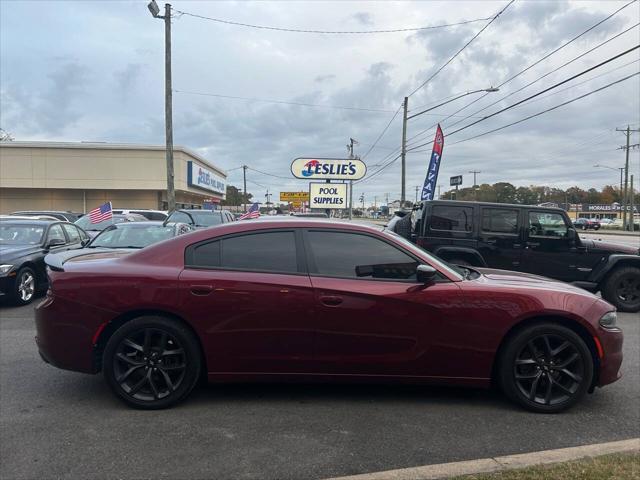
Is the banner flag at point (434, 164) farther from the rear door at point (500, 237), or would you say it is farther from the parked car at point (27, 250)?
the parked car at point (27, 250)

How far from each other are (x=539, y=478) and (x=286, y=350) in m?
1.95

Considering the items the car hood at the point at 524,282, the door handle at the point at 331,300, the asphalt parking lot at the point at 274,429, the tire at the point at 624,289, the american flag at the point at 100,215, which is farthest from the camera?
the american flag at the point at 100,215

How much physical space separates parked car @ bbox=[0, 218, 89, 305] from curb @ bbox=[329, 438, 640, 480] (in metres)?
7.22

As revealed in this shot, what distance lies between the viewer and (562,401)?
13.1 feet

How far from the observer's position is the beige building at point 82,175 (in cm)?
3447

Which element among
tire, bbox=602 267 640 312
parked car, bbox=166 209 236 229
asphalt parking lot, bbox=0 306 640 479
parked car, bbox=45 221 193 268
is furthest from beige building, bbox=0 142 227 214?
asphalt parking lot, bbox=0 306 640 479

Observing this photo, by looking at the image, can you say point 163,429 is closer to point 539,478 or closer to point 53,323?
point 53,323

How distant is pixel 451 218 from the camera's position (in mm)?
8781

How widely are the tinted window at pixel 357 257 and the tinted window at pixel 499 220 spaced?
5.14 metres

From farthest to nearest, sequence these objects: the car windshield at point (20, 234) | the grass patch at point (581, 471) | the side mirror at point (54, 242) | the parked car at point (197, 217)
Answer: the parked car at point (197, 217) → the side mirror at point (54, 242) → the car windshield at point (20, 234) → the grass patch at point (581, 471)

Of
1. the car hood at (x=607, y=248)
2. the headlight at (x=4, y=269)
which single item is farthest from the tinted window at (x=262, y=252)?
the car hood at (x=607, y=248)

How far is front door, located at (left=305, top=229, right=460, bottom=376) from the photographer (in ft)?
12.8

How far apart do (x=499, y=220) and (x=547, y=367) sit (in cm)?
511

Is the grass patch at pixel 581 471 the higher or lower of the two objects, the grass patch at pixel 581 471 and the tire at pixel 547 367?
the lower
